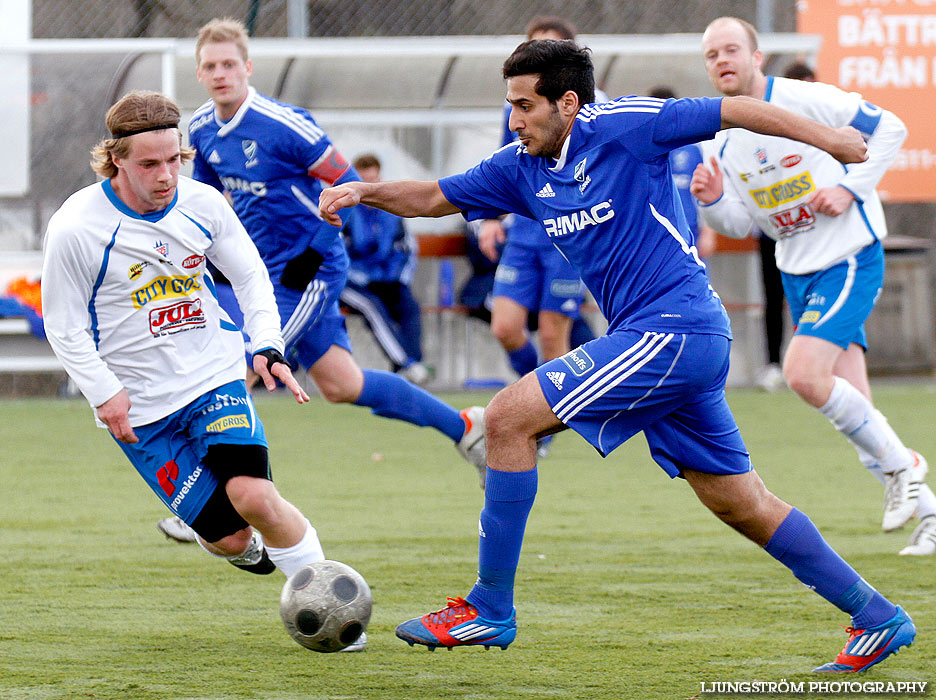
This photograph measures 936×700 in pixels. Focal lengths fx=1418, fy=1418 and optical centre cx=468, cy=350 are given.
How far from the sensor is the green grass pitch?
12.4 feet

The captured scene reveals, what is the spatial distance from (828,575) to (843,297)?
84.0 inches

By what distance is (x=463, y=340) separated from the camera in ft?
44.5

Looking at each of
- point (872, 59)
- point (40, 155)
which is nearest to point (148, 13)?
point (40, 155)

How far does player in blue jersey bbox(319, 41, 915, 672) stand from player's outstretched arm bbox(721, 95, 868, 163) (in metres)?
0.02

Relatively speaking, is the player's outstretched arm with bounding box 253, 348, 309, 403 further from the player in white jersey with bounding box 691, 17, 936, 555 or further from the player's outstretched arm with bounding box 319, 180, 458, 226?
the player in white jersey with bounding box 691, 17, 936, 555

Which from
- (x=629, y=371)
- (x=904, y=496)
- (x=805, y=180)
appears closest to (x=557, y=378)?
(x=629, y=371)

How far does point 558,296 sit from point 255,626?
3.93 m

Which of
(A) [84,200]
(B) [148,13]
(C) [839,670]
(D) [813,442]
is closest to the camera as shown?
(C) [839,670]

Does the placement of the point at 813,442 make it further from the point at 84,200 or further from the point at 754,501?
the point at 84,200

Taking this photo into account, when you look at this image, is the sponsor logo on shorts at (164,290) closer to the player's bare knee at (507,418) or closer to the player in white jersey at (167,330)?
the player in white jersey at (167,330)

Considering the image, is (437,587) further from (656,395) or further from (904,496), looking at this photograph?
(904,496)

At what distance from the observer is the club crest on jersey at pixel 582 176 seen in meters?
3.80

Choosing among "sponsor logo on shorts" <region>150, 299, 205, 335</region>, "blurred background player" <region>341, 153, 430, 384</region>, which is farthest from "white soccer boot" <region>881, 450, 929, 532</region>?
"blurred background player" <region>341, 153, 430, 384</region>

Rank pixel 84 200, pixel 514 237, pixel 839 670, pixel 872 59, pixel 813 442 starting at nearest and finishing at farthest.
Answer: pixel 839 670, pixel 84 200, pixel 514 237, pixel 813 442, pixel 872 59
